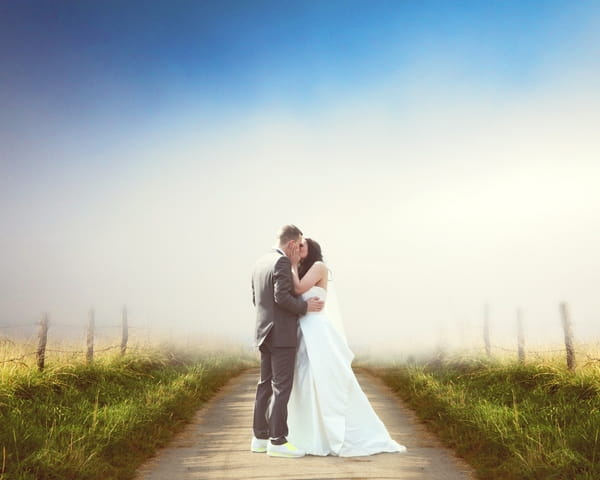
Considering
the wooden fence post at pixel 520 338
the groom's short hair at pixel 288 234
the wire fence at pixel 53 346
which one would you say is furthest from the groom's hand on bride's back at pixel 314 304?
the wooden fence post at pixel 520 338

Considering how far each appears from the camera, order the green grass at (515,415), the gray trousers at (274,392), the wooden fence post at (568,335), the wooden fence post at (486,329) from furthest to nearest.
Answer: the wooden fence post at (486,329) → the wooden fence post at (568,335) → the gray trousers at (274,392) → the green grass at (515,415)

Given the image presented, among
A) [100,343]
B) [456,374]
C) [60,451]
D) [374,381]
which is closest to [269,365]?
[60,451]

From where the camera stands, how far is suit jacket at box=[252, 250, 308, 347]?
7148 millimetres

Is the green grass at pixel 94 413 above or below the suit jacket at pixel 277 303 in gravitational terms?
below

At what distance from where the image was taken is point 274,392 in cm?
726

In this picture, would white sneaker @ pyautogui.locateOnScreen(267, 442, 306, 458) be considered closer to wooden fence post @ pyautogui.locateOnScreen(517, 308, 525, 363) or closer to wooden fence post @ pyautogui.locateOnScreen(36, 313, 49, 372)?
wooden fence post @ pyautogui.locateOnScreen(36, 313, 49, 372)

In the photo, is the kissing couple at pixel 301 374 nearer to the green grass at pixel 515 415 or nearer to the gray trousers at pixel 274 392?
the gray trousers at pixel 274 392

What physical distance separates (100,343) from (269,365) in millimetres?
11278

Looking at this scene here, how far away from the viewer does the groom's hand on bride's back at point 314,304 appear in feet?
24.5

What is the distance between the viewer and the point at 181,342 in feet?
67.6

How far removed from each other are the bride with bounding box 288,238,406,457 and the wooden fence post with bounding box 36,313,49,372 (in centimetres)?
735

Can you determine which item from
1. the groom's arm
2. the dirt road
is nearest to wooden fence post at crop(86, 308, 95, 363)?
the dirt road

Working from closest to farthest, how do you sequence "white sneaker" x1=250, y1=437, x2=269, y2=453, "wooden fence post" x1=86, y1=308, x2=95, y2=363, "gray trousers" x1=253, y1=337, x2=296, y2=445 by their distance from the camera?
"gray trousers" x1=253, y1=337, x2=296, y2=445 → "white sneaker" x1=250, y1=437, x2=269, y2=453 → "wooden fence post" x1=86, y1=308, x2=95, y2=363

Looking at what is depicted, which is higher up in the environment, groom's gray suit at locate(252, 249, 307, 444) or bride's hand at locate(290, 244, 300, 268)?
bride's hand at locate(290, 244, 300, 268)
